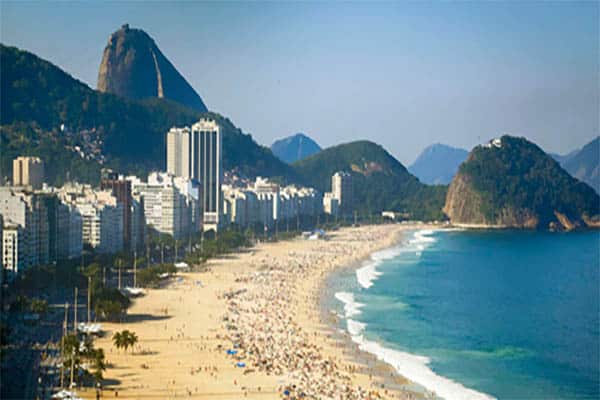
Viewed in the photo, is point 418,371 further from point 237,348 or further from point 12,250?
point 12,250

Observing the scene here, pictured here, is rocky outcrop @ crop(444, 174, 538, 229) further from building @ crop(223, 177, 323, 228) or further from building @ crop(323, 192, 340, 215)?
building @ crop(223, 177, 323, 228)

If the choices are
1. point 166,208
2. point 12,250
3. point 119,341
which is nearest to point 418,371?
point 119,341

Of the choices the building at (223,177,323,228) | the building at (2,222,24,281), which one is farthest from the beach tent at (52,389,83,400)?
the building at (223,177,323,228)

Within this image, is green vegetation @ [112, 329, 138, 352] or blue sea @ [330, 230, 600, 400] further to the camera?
blue sea @ [330, 230, 600, 400]

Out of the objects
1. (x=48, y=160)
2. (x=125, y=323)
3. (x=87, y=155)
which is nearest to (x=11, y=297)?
(x=125, y=323)

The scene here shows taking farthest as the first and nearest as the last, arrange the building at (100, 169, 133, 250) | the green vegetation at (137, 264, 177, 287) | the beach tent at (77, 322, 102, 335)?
1. the building at (100, 169, 133, 250)
2. the green vegetation at (137, 264, 177, 287)
3. the beach tent at (77, 322, 102, 335)
